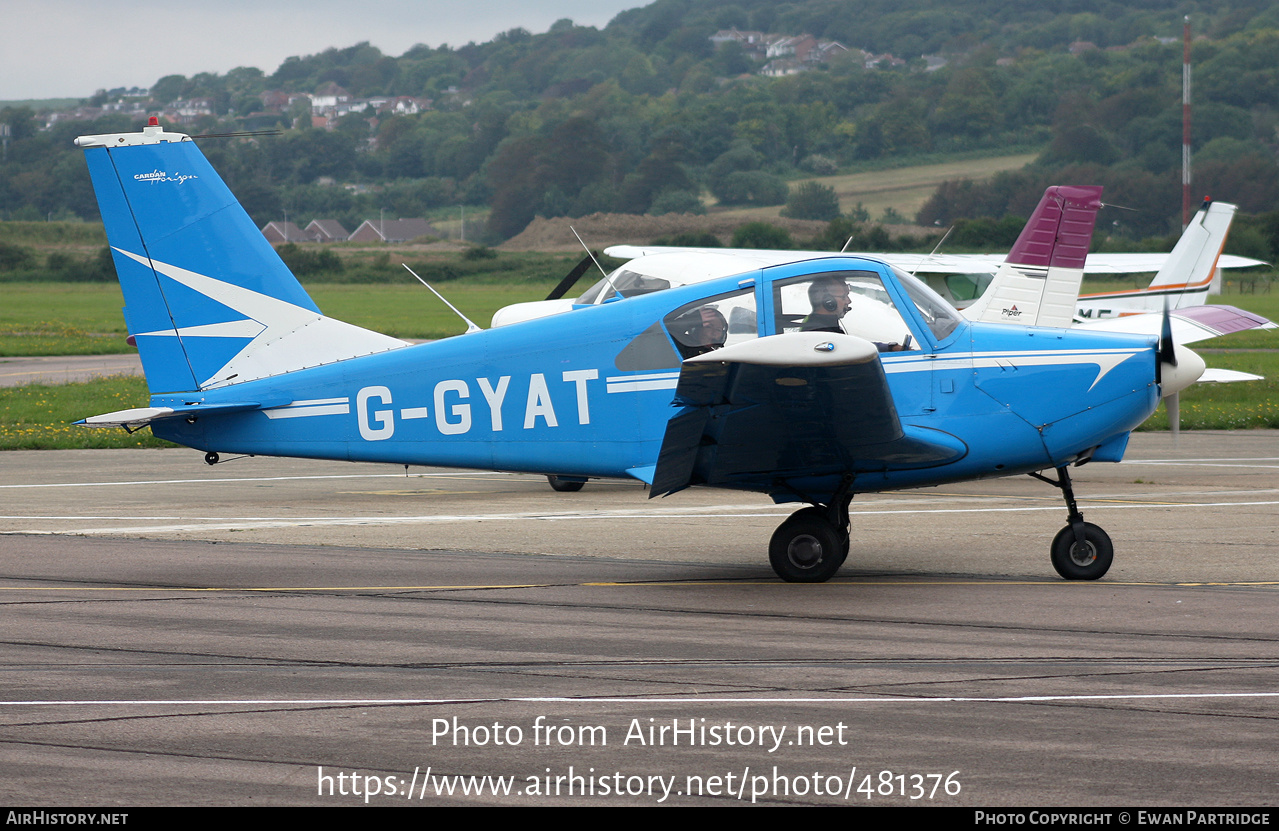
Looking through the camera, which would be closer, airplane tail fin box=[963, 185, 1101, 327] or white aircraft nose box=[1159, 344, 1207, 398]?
white aircraft nose box=[1159, 344, 1207, 398]

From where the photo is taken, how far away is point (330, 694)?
6.07 m

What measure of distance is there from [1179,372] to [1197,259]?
1300 cm

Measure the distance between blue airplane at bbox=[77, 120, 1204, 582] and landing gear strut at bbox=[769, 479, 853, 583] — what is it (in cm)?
1

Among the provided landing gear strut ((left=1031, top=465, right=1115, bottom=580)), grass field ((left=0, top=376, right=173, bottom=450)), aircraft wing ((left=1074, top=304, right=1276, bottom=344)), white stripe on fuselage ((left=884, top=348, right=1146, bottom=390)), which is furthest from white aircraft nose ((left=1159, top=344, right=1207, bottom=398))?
grass field ((left=0, top=376, right=173, bottom=450))

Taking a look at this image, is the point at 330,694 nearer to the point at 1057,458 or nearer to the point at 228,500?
the point at 1057,458

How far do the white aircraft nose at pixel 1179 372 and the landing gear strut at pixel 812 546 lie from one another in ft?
7.16

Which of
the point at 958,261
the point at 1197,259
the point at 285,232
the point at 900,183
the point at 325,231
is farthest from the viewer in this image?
the point at 325,231

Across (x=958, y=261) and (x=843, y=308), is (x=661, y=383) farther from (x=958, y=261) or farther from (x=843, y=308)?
(x=958, y=261)

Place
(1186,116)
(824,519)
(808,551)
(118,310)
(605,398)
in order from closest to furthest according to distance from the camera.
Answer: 1. (808,551)
2. (824,519)
3. (605,398)
4. (1186,116)
5. (118,310)

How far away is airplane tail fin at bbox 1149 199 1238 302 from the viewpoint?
2066cm

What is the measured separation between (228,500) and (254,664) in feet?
24.8

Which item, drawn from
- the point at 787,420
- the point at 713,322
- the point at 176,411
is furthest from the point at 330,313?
the point at 787,420

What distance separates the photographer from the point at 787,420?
833cm

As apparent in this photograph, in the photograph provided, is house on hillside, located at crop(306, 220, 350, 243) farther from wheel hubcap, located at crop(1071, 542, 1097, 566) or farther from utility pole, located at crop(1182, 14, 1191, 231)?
wheel hubcap, located at crop(1071, 542, 1097, 566)
